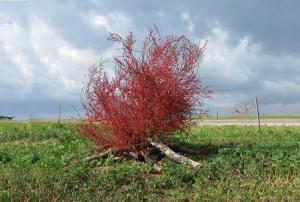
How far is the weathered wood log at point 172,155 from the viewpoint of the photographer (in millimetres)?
13364

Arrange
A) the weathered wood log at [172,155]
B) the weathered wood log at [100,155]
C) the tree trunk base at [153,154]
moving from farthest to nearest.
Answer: the weathered wood log at [100,155]
the tree trunk base at [153,154]
the weathered wood log at [172,155]

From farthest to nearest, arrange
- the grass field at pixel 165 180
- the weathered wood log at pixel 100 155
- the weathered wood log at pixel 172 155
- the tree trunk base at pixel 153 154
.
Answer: the weathered wood log at pixel 100 155 → the tree trunk base at pixel 153 154 → the weathered wood log at pixel 172 155 → the grass field at pixel 165 180

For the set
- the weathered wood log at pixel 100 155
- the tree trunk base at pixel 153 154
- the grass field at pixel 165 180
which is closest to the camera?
the grass field at pixel 165 180

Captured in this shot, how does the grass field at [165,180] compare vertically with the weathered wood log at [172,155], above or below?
below

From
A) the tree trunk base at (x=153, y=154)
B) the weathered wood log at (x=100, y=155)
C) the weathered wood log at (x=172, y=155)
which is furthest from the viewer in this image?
the weathered wood log at (x=100, y=155)

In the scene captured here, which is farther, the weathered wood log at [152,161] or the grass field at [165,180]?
the weathered wood log at [152,161]

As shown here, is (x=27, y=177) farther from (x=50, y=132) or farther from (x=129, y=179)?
(x=50, y=132)

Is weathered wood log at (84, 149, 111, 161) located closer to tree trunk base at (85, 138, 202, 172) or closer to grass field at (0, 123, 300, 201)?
tree trunk base at (85, 138, 202, 172)

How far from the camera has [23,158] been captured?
51.5ft

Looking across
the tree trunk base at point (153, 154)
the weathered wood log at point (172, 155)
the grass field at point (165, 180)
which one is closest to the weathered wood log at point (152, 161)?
the tree trunk base at point (153, 154)

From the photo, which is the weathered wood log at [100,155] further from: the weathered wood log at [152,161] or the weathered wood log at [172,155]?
the weathered wood log at [172,155]

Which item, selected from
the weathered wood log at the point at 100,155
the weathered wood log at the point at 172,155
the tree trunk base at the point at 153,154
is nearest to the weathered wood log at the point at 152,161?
the tree trunk base at the point at 153,154

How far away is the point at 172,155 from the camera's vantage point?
46.3 ft

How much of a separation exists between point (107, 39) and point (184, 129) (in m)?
3.44
